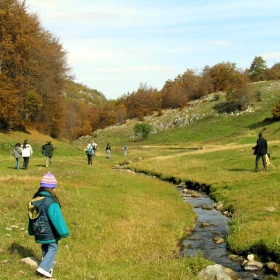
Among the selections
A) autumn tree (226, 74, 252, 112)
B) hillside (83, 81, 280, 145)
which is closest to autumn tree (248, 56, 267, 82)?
hillside (83, 81, 280, 145)

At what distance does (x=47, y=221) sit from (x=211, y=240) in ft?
29.8

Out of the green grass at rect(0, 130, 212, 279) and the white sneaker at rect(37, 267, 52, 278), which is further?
the green grass at rect(0, 130, 212, 279)

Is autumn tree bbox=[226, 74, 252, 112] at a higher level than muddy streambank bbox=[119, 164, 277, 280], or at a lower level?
higher

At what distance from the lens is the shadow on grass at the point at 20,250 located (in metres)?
11.0

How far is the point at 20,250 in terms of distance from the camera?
1135 cm

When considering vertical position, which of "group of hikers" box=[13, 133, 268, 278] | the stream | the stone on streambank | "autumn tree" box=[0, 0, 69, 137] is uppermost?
"autumn tree" box=[0, 0, 69, 137]

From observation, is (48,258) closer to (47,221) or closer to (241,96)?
(47,221)

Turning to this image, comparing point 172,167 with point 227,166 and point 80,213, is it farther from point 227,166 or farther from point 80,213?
point 80,213

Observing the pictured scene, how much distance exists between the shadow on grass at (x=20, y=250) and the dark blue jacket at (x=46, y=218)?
220cm

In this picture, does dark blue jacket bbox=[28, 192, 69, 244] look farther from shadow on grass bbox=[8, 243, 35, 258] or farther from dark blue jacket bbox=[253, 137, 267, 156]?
dark blue jacket bbox=[253, 137, 267, 156]

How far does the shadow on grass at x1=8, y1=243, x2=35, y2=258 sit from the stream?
18.2 feet

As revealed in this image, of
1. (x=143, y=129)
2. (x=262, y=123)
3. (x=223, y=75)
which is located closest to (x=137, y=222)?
(x=262, y=123)

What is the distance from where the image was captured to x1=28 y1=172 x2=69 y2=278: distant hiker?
9.02 meters

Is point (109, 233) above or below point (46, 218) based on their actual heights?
below
